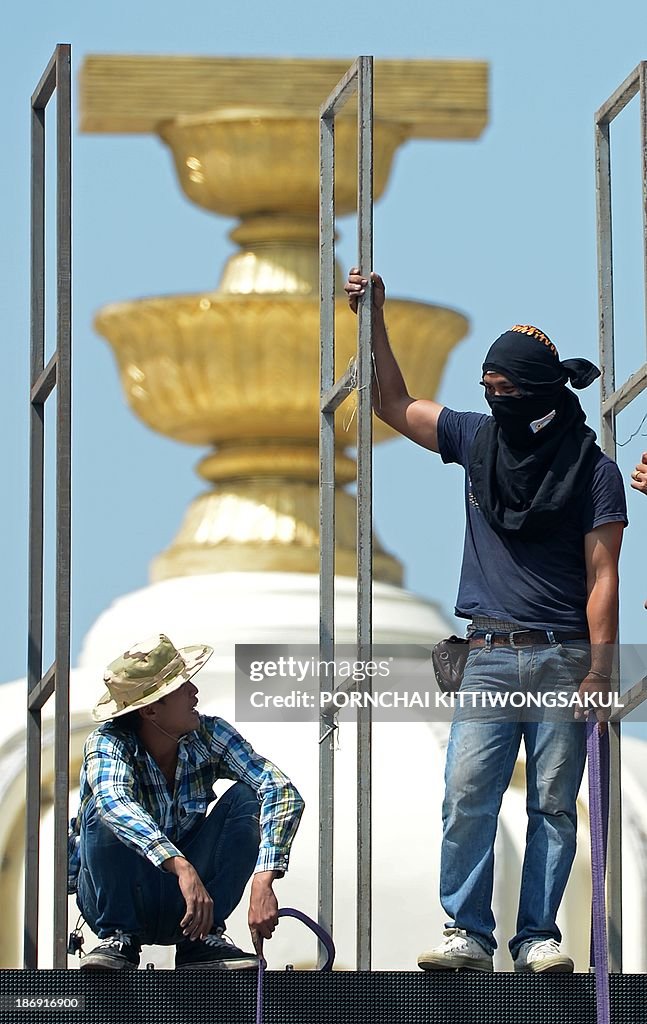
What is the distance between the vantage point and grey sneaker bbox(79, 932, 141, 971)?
5.85m

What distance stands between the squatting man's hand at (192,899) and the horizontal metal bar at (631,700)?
1.09 meters

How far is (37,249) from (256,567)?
9.44m

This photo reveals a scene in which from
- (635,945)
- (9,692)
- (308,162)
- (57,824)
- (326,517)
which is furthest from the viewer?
(308,162)

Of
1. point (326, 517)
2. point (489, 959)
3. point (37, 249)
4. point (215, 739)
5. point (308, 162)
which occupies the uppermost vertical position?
point (308, 162)

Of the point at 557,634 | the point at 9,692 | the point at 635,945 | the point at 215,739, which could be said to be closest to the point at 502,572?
the point at 557,634

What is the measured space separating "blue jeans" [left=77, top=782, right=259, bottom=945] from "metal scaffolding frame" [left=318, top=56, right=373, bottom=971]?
22 cm

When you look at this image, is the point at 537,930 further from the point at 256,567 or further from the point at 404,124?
the point at 404,124

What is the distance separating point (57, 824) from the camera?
605 cm

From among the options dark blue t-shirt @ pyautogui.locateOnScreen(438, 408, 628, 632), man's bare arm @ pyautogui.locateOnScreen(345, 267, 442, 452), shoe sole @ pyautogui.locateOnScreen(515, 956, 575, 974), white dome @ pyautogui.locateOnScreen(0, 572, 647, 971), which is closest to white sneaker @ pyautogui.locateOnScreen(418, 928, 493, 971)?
shoe sole @ pyautogui.locateOnScreen(515, 956, 575, 974)

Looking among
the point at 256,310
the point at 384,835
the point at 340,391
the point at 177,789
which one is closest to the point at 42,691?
the point at 177,789

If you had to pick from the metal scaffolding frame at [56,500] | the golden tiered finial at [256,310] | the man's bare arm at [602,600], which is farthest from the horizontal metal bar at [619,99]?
the golden tiered finial at [256,310]

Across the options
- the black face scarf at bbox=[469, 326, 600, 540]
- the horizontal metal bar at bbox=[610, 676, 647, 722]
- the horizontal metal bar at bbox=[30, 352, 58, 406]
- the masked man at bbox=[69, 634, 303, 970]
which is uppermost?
the horizontal metal bar at bbox=[30, 352, 58, 406]

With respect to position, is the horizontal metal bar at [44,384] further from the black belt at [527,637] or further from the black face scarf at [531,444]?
the black belt at [527,637]

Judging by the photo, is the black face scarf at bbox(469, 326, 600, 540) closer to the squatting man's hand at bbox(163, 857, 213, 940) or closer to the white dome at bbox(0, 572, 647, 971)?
the squatting man's hand at bbox(163, 857, 213, 940)
